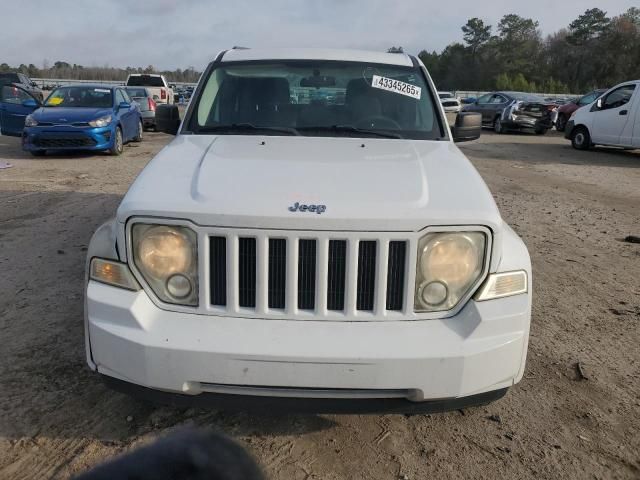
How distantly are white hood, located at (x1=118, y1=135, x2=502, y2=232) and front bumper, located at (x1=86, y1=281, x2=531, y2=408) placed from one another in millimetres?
403

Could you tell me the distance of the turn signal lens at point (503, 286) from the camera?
2.45 metres

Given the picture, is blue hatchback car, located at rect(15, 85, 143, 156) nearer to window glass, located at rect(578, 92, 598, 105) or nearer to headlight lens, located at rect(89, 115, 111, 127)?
headlight lens, located at rect(89, 115, 111, 127)

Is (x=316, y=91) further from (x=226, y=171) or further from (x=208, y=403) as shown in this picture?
(x=208, y=403)

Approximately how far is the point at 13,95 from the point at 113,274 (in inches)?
523

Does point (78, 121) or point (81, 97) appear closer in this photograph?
point (78, 121)

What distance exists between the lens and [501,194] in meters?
9.40

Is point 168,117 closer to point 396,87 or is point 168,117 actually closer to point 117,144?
point 396,87

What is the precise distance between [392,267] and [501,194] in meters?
7.52

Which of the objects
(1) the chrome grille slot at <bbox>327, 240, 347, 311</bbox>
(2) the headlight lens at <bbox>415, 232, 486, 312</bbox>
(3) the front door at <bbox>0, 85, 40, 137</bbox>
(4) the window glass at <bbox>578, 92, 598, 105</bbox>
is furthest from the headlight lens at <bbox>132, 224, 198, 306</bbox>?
(4) the window glass at <bbox>578, 92, 598, 105</bbox>

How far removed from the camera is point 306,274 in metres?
2.40

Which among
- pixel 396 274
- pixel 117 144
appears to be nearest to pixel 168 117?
pixel 396 274

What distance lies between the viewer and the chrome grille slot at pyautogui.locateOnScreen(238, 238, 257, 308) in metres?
Result: 2.39

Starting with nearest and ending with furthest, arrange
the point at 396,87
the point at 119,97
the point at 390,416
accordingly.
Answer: the point at 390,416 < the point at 396,87 < the point at 119,97

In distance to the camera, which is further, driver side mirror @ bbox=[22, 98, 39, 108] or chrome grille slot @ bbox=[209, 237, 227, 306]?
driver side mirror @ bbox=[22, 98, 39, 108]
